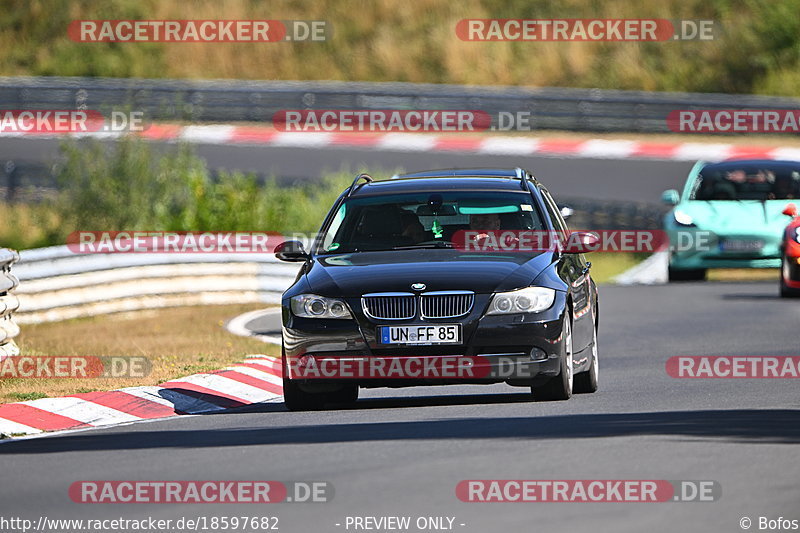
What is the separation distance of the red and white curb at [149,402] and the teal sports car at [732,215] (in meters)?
9.56

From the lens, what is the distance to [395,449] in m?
9.63

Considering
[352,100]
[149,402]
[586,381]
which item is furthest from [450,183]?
[352,100]

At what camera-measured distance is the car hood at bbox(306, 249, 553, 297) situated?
37.6ft

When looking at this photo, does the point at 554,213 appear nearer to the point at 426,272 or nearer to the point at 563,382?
the point at 563,382

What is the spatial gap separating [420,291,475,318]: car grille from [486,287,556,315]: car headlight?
0.15 m

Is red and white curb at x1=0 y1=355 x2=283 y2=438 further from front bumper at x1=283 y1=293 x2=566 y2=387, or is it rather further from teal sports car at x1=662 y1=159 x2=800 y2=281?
teal sports car at x1=662 y1=159 x2=800 y2=281

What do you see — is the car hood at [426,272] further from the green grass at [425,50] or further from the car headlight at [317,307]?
the green grass at [425,50]

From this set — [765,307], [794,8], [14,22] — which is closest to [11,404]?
[765,307]

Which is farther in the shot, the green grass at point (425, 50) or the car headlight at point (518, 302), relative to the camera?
the green grass at point (425, 50)

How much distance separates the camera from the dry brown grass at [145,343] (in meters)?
13.8

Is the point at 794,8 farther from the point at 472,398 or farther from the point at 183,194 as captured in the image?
the point at 472,398

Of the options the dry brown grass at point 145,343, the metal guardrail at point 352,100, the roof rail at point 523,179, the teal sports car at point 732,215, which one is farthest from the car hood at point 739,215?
the metal guardrail at point 352,100

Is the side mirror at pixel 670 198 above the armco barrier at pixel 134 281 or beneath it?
above

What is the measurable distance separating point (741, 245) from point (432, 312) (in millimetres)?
12194
